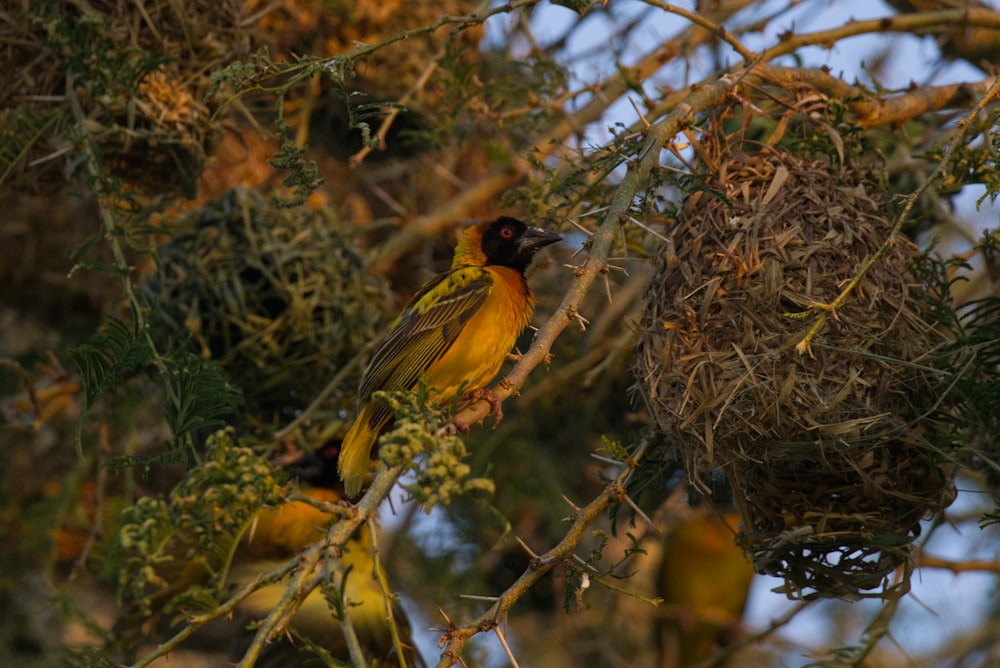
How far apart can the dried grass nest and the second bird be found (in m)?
0.61

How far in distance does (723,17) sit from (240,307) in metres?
2.12

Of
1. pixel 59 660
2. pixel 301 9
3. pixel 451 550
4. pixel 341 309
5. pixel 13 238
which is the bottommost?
pixel 59 660

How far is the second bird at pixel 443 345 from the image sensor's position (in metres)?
3.12

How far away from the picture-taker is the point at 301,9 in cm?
466

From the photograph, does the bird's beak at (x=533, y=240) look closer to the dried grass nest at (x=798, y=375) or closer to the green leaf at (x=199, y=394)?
the dried grass nest at (x=798, y=375)

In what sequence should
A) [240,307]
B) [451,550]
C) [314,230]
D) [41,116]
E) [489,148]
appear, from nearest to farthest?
[41,116] → [240,307] → [314,230] → [489,148] → [451,550]

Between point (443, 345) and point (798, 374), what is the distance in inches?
44.6

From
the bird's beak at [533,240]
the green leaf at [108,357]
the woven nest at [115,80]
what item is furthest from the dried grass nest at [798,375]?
the woven nest at [115,80]

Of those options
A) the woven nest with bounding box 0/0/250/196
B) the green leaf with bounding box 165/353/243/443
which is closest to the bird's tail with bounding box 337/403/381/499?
the green leaf with bounding box 165/353/243/443

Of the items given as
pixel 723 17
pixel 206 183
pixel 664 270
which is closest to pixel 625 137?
pixel 664 270

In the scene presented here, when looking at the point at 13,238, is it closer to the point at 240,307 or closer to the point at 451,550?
the point at 240,307

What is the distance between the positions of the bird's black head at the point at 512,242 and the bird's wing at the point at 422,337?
0.88 feet

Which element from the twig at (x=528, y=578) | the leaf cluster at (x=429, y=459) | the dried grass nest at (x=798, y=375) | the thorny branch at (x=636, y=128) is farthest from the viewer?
the dried grass nest at (x=798, y=375)

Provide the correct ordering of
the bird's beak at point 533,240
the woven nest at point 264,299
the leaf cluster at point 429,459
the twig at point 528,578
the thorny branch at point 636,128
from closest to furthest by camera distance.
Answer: the leaf cluster at point 429,459 < the thorny branch at point 636,128 < the twig at point 528,578 < the bird's beak at point 533,240 < the woven nest at point 264,299
